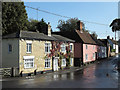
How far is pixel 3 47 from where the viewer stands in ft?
82.7

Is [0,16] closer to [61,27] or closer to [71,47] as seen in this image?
[71,47]

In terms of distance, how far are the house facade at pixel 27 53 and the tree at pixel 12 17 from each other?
453 inches

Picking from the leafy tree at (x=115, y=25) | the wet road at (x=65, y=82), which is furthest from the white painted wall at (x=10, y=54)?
the leafy tree at (x=115, y=25)

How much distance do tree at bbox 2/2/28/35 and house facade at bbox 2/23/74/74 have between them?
11513 millimetres

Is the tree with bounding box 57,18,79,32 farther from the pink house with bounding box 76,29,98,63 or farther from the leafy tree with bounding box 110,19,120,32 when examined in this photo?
the leafy tree with bounding box 110,19,120,32

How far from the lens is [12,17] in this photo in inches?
1439

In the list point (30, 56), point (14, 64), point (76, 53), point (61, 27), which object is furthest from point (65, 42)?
point (61, 27)

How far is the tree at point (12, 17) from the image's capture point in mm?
34938

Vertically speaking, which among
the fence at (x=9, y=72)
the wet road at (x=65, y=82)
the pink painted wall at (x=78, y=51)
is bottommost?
the wet road at (x=65, y=82)

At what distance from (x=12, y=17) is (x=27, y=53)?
15610 millimetres

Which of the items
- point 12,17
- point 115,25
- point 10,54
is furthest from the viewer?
point 12,17

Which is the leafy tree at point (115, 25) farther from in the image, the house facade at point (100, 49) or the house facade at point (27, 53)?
the house facade at point (100, 49)

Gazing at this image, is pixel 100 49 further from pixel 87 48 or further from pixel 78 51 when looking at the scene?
pixel 78 51

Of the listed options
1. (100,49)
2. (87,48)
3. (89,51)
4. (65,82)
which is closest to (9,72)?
(65,82)
